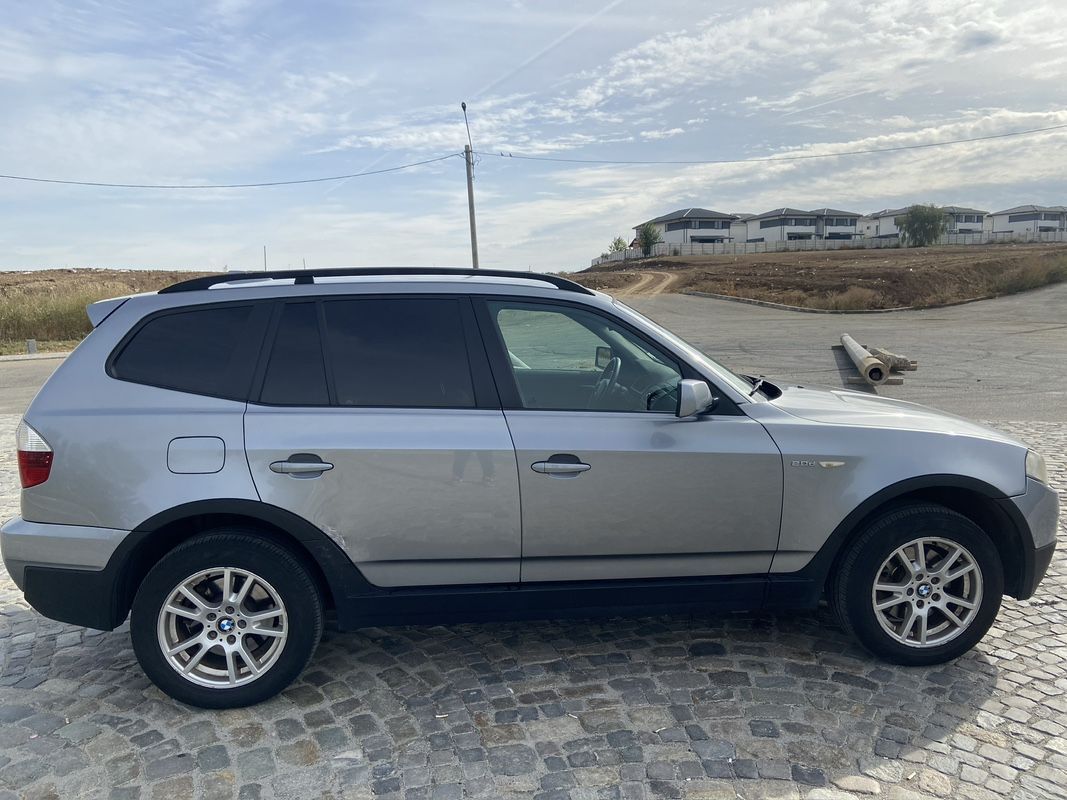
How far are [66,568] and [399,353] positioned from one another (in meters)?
1.68

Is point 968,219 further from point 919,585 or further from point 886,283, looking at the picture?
point 919,585

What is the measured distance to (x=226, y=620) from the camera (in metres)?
3.27

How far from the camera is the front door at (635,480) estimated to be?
3.27 metres

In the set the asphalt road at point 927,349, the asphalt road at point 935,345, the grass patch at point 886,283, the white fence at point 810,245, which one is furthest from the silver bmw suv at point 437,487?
the white fence at point 810,245

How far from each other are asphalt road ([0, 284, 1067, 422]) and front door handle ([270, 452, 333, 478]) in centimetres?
433

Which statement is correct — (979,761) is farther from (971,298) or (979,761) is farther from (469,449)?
(971,298)

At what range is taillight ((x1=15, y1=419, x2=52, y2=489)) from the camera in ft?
10.3

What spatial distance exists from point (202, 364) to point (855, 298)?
34408 mm

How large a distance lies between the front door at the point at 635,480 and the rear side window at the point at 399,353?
0.61 ft

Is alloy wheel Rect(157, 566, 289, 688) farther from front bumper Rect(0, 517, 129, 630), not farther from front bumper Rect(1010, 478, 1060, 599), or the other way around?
front bumper Rect(1010, 478, 1060, 599)

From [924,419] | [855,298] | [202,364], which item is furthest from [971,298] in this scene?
[202,364]

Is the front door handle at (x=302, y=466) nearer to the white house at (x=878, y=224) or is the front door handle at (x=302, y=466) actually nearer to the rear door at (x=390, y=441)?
the rear door at (x=390, y=441)

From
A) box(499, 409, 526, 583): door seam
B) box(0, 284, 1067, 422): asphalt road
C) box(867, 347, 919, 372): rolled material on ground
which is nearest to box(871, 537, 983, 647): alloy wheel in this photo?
box(499, 409, 526, 583): door seam

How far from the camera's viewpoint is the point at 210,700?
329 centimetres
